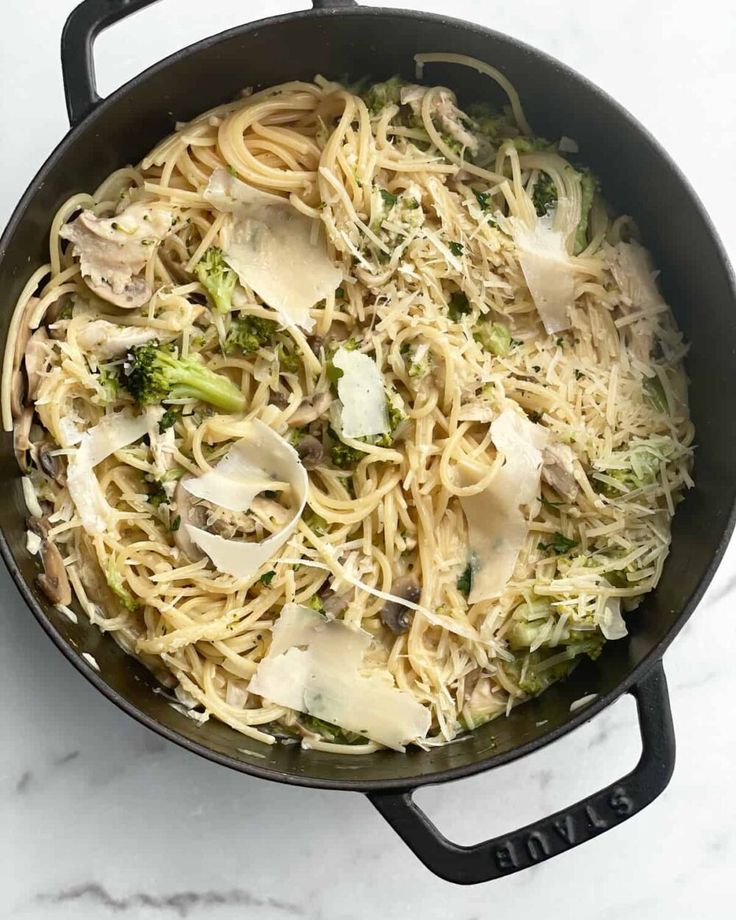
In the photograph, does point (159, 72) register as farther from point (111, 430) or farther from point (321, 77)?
point (111, 430)

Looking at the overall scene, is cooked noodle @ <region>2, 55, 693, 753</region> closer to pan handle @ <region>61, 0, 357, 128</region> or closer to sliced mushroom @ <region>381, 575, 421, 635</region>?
sliced mushroom @ <region>381, 575, 421, 635</region>

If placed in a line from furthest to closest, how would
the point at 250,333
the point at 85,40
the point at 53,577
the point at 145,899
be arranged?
the point at 145,899, the point at 250,333, the point at 53,577, the point at 85,40

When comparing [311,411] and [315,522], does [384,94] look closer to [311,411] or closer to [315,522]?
[311,411]

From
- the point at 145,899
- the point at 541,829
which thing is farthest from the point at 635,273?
the point at 145,899

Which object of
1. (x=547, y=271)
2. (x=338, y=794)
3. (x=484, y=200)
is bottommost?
(x=338, y=794)

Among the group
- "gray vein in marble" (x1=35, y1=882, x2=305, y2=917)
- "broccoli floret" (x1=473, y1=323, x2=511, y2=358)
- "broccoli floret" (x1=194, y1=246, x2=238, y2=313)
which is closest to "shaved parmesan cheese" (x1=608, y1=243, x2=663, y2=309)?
"broccoli floret" (x1=473, y1=323, x2=511, y2=358)

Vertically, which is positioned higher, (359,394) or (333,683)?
(359,394)

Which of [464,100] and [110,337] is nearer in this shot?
[110,337]
